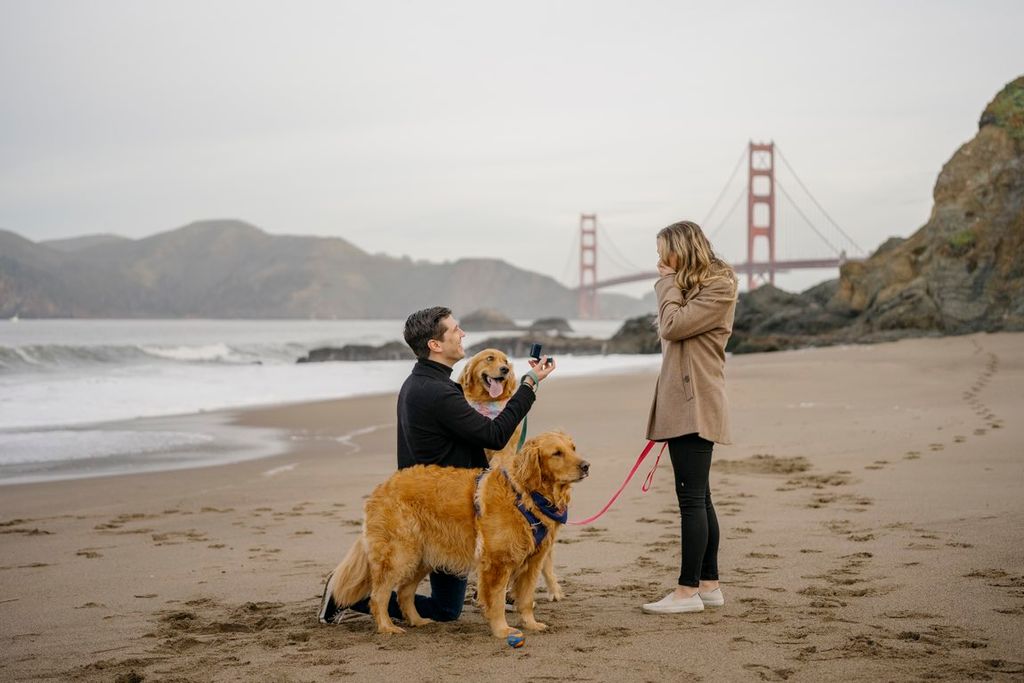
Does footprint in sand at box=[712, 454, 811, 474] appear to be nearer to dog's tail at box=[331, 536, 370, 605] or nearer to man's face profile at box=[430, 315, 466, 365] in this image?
man's face profile at box=[430, 315, 466, 365]

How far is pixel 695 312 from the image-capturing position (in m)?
3.49

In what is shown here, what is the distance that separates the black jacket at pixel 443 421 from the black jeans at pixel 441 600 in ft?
1.48

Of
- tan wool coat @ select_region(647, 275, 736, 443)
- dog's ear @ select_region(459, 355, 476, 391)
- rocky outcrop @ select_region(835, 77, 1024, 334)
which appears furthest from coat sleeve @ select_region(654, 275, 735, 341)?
rocky outcrop @ select_region(835, 77, 1024, 334)

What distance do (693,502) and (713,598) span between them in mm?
367

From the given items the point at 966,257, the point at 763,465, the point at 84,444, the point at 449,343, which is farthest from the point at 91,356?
the point at 449,343

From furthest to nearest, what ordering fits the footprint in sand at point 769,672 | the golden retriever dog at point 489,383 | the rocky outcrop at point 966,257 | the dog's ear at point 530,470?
the rocky outcrop at point 966,257 → the golden retriever dog at point 489,383 → the dog's ear at point 530,470 → the footprint in sand at point 769,672

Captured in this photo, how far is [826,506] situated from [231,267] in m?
Answer: 131

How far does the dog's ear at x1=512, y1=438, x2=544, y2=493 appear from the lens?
334cm

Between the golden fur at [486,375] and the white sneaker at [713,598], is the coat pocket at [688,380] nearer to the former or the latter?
the white sneaker at [713,598]

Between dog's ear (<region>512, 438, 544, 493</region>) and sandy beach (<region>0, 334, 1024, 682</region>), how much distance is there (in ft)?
1.75

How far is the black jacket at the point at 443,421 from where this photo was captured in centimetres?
363

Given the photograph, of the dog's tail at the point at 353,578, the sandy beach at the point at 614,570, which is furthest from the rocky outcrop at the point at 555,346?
the dog's tail at the point at 353,578

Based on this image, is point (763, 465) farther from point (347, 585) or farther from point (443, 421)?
point (347, 585)

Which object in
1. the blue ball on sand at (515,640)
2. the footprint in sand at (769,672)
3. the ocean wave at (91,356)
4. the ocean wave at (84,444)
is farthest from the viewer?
the ocean wave at (91,356)
